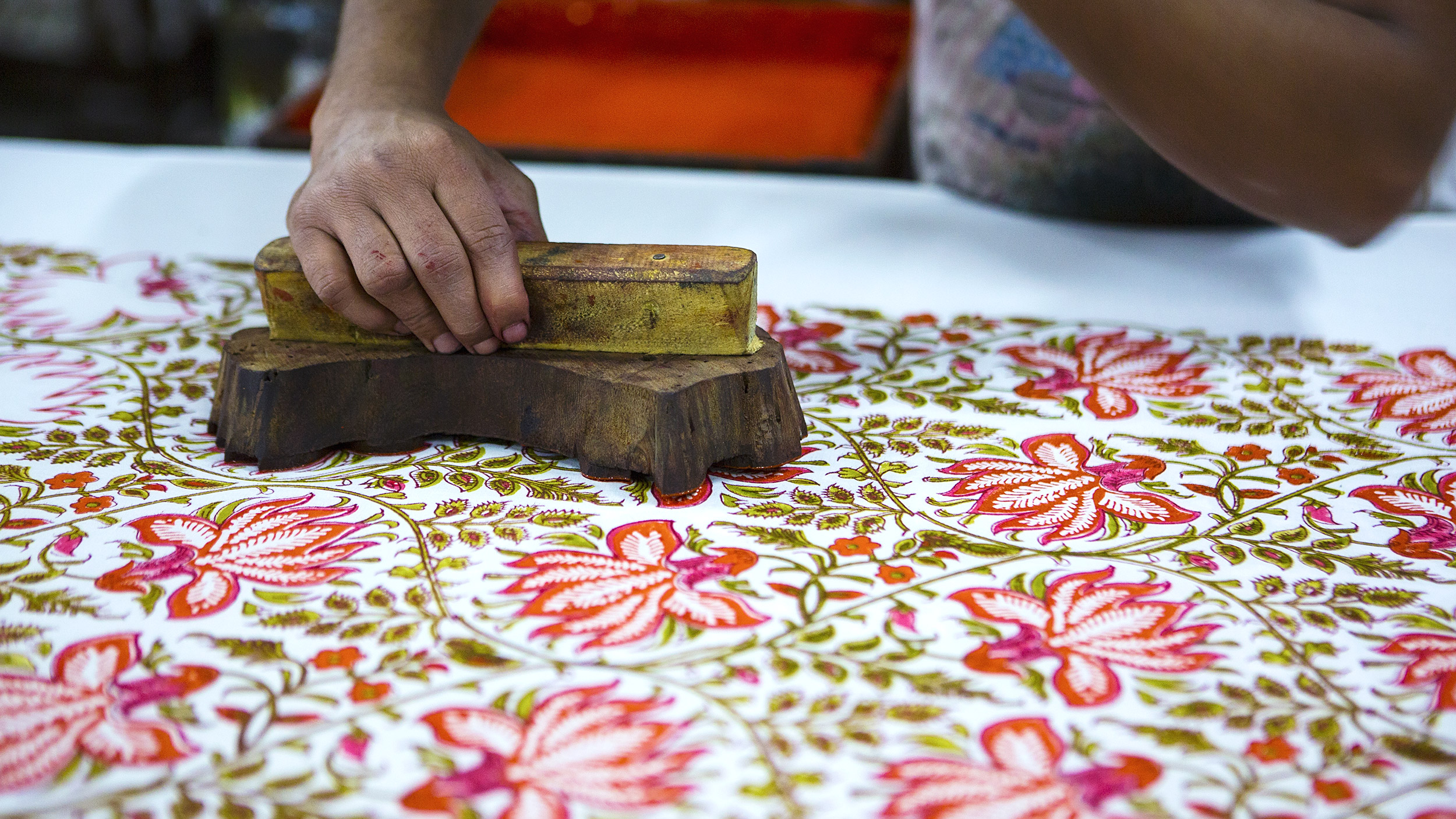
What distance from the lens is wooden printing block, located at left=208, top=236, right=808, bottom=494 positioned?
2.15ft

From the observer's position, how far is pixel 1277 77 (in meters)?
0.76

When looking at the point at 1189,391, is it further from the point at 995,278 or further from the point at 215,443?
the point at 215,443

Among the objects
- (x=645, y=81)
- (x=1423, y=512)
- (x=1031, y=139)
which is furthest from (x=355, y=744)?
(x=645, y=81)

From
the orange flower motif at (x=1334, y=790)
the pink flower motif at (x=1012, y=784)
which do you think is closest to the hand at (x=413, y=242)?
the pink flower motif at (x=1012, y=784)

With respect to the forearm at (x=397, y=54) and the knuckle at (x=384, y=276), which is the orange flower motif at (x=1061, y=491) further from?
the forearm at (x=397, y=54)

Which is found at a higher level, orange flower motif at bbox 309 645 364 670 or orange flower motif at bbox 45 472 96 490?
orange flower motif at bbox 45 472 96 490

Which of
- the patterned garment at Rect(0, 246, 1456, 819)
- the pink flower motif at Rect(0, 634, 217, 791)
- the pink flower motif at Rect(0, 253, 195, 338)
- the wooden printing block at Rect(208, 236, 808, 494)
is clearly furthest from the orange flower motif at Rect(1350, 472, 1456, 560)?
the pink flower motif at Rect(0, 253, 195, 338)

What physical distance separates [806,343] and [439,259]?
33cm

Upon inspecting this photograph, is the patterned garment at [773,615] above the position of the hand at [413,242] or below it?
below

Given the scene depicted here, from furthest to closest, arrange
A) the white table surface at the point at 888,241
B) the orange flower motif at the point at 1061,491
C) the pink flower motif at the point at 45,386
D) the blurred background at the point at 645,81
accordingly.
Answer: the blurred background at the point at 645,81
the white table surface at the point at 888,241
the pink flower motif at the point at 45,386
the orange flower motif at the point at 1061,491

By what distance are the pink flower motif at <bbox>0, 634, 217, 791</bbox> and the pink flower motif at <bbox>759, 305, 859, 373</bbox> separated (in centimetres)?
48

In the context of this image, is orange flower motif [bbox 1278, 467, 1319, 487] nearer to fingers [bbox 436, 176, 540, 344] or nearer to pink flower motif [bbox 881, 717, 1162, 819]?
pink flower motif [bbox 881, 717, 1162, 819]

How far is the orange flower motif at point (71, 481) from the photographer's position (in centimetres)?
66

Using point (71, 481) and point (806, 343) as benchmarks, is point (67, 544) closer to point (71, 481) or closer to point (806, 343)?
point (71, 481)
